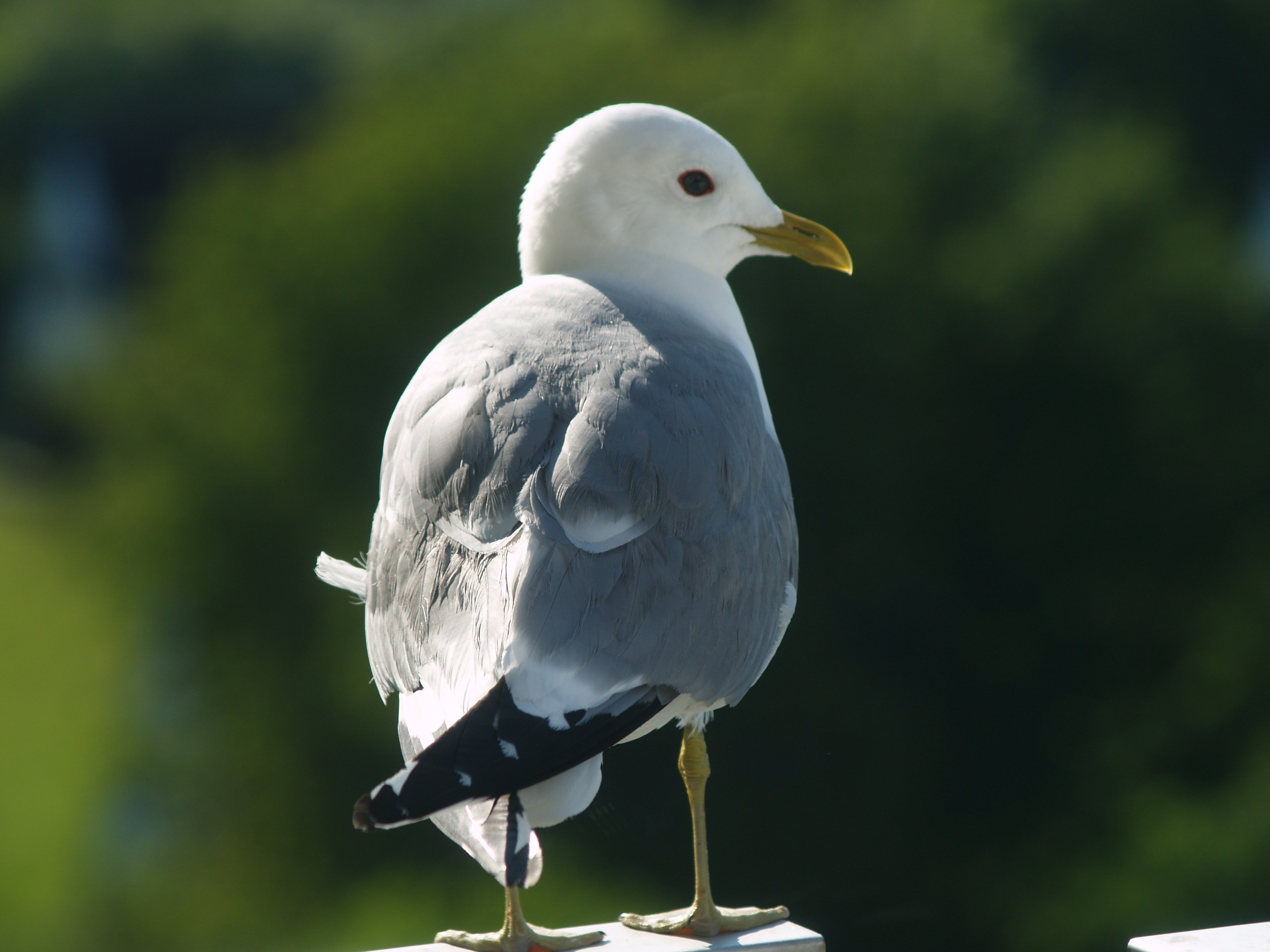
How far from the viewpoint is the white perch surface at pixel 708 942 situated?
7.13ft

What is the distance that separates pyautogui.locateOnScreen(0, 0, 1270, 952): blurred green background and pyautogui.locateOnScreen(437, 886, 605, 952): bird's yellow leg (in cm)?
681

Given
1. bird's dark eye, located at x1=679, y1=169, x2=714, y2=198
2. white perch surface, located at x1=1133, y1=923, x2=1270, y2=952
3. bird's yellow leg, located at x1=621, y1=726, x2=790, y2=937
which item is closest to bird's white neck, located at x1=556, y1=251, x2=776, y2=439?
bird's dark eye, located at x1=679, y1=169, x2=714, y2=198

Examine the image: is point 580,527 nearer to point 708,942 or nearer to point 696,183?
point 708,942

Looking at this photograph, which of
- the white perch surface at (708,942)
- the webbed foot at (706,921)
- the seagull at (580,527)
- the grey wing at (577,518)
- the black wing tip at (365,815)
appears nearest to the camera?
the black wing tip at (365,815)

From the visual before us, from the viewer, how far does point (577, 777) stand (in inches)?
71.6

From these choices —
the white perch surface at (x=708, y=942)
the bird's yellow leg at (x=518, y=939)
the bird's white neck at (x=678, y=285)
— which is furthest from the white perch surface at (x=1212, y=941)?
the bird's white neck at (x=678, y=285)

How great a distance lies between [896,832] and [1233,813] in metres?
2.32

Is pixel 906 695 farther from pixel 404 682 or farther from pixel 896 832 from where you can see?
pixel 404 682

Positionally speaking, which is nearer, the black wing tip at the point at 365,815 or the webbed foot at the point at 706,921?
the black wing tip at the point at 365,815

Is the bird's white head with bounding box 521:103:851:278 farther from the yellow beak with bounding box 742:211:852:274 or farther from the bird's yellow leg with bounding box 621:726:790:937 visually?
the bird's yellow leg with bounding box 621:726:790:937

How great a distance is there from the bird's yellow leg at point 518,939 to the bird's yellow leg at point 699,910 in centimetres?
9

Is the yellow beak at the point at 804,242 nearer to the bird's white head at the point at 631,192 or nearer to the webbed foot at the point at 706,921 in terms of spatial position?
the bird's white head at the point at 631,192

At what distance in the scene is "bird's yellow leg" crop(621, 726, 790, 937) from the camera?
2330 millimetres

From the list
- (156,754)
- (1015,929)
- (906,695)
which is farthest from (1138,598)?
(156,754)
